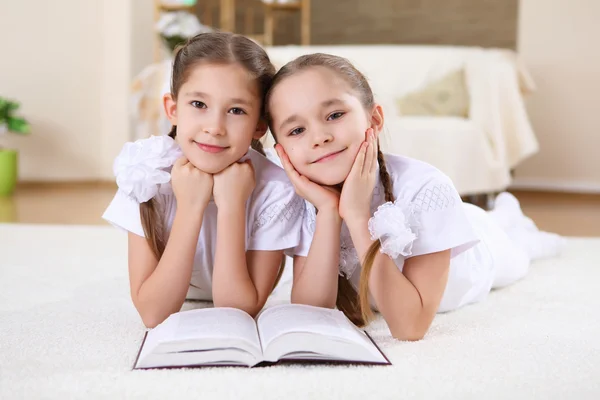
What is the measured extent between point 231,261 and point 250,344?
0.86 feet

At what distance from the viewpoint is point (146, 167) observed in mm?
1280

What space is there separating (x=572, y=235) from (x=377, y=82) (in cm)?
140

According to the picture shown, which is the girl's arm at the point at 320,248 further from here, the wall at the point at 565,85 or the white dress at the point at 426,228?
the wall at the point at 565,85

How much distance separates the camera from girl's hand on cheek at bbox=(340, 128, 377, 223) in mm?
1217

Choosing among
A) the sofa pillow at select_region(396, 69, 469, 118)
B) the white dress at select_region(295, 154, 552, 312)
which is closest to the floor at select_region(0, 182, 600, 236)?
the sofa pillow at select_region(396, 69, 469, 118)

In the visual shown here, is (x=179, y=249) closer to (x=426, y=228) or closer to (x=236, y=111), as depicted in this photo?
(x=236, y=111)

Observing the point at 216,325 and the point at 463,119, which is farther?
the point at 463,119

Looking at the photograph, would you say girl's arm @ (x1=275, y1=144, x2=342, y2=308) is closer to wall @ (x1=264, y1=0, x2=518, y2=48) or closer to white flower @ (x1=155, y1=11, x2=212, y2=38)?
white flower @ (x1=155, y1=11, x2=212, y2=38)

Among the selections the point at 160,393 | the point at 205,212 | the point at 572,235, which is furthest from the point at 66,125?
the point at 160,393

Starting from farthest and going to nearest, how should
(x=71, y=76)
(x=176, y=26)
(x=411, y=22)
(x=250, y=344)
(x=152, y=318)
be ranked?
1. (x=411, y=22)
2. (x=71, y=76)
3. (x=176, y=26)
4. (x=152, y=318)
5. (x=250, y=344)

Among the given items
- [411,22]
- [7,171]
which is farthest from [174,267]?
[411,22]

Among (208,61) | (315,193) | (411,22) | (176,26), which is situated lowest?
(315,193)

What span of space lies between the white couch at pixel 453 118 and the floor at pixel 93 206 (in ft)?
1.11

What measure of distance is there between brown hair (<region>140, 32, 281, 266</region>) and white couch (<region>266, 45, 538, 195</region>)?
1855 mm
